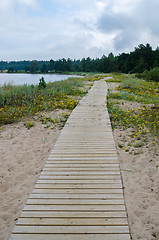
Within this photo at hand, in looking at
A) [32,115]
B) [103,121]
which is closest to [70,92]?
[32,115]

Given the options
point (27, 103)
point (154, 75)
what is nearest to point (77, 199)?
point (27, 103)

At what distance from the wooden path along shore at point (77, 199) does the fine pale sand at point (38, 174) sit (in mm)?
338

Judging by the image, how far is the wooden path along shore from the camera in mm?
2045

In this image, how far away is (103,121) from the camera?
5.74 m

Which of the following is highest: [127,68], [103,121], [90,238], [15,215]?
[127,68]

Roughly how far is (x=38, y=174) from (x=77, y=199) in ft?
4.42

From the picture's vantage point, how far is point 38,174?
3615 millimetres

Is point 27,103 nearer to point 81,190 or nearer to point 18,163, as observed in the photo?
point 18,163

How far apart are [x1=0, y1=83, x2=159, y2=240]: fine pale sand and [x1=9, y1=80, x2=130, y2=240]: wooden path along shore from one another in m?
0.34

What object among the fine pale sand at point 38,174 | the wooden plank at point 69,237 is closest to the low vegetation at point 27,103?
the fine pale sand at point 38,174

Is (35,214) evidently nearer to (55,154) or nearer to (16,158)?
(55,154)

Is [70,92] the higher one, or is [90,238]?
[70,92]

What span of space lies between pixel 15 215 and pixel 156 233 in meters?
1.91

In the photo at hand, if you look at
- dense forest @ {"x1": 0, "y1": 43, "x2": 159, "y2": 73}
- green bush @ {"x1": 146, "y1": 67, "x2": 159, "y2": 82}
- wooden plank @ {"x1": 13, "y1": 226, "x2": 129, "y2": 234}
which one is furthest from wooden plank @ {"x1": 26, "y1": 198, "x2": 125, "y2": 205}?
dense forest @ {"x1": 0, "y1": 43, "x2": 159, "y2": 73}
